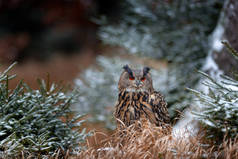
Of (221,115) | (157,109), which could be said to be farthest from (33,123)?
(221,115)

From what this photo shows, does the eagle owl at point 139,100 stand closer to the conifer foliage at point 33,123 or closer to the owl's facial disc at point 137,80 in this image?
the owl's facial disc at point 137,80

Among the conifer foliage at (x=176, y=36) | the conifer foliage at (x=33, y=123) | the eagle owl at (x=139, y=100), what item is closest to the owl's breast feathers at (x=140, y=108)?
the eagle owl at (x=139, y=100)

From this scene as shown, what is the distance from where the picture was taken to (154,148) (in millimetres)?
2195

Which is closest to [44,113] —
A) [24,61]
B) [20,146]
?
[20,146]

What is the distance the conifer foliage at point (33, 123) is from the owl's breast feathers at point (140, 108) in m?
0.33

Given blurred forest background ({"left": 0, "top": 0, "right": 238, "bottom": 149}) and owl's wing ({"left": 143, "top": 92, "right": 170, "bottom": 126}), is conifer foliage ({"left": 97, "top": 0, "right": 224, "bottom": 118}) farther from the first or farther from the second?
owl's wing ({"left": 143, "top": 92, "right": 170, "bottom": 126})

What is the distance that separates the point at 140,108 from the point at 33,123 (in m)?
0.71

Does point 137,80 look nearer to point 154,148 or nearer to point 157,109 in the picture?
point 157,109

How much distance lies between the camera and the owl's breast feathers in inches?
98.1

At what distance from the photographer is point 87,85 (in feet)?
21.5

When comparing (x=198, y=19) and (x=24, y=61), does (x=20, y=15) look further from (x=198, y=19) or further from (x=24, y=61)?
(x=198, y=19)

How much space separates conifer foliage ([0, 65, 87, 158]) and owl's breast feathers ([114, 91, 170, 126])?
0.33 meters

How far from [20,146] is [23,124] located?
23 centimetres

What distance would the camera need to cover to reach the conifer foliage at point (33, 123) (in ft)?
7.16
